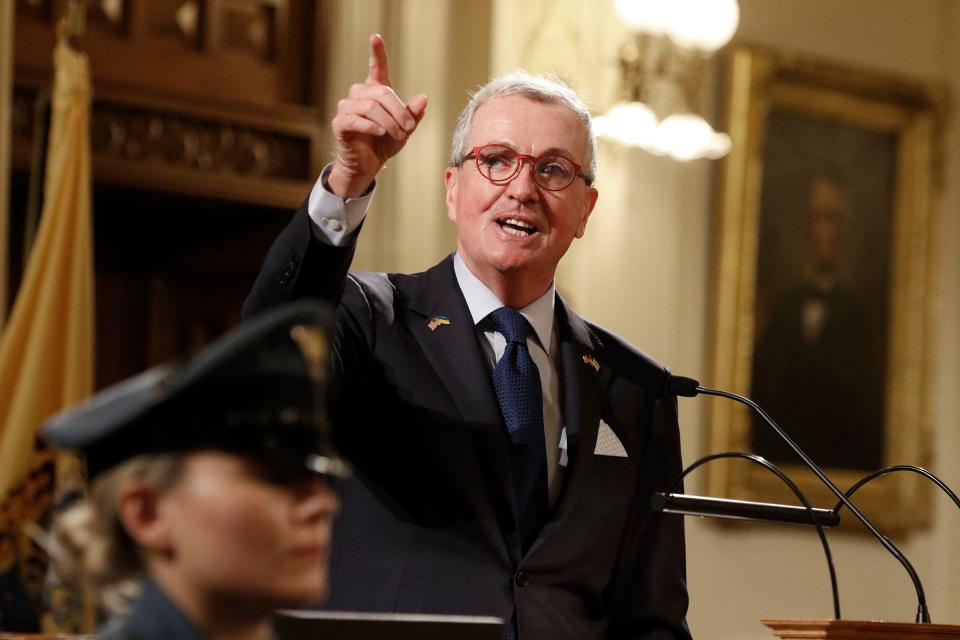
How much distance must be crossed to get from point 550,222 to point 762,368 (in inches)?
199

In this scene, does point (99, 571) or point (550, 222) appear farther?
point (550, 222)

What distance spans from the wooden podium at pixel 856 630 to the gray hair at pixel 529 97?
1.12 meters

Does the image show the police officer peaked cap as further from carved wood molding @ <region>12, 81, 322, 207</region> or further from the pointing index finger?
carved wood molding @ <region>12, 81, 322, 207</region>

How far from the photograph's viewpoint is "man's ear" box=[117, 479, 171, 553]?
1323 mm

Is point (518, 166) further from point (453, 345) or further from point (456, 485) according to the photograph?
point (456, 485)

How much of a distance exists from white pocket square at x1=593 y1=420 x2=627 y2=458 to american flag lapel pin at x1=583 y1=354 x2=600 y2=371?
140 mm

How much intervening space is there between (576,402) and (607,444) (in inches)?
4.5

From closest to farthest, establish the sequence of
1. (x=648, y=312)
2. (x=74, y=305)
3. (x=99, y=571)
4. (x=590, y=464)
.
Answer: (x=99, y=571)
(x=590, y=464)
(x=74, y=305)
(x=648, y=312)

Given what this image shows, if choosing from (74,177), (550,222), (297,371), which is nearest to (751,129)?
(74,177)

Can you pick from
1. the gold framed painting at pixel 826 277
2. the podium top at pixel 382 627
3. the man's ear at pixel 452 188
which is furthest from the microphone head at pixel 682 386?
the gold framed painting at pixel 826 277

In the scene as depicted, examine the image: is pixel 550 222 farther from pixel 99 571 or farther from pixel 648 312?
pixel 648 312

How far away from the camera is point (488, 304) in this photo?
3143 mm

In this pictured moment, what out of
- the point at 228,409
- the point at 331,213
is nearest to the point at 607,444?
the point at 331,213

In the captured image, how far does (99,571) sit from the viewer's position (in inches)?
53.1
